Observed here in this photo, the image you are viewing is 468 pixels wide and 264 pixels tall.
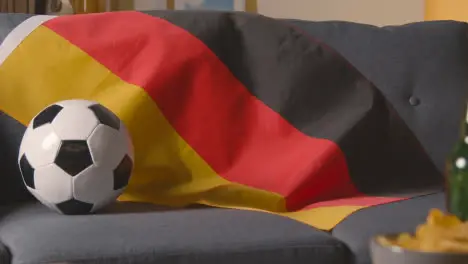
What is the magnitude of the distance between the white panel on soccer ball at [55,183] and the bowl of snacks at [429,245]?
0.94 metres

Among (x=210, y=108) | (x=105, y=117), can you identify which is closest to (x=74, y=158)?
(x=105, y=117)

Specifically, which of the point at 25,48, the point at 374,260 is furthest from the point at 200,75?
the point at 374,260

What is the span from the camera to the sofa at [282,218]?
1222 millimetres

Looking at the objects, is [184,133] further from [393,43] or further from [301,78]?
[393,43]

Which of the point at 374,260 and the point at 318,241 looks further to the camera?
the point at 318,241

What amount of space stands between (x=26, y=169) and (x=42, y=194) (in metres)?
0.07

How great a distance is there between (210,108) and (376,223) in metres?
0.54

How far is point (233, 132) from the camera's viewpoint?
5.74 ft

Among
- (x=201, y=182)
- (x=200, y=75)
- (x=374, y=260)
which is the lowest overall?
(x=201, y=182)

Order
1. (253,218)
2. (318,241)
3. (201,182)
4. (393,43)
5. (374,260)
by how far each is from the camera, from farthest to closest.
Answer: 1. (393,43)
2. (201,182)
3. (253,218)
4. (318,241)
5. (374,260)

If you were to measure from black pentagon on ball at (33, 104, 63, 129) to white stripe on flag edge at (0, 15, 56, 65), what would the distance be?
26 centimetres

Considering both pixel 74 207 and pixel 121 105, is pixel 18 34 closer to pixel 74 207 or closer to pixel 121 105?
pixel 121 105

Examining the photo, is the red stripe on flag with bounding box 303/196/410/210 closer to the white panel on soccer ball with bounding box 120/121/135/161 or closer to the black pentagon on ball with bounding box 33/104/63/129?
the white panel on soccer ball with bounding box 120/121/135/161

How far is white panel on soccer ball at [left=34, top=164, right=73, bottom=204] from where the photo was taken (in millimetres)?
1447
